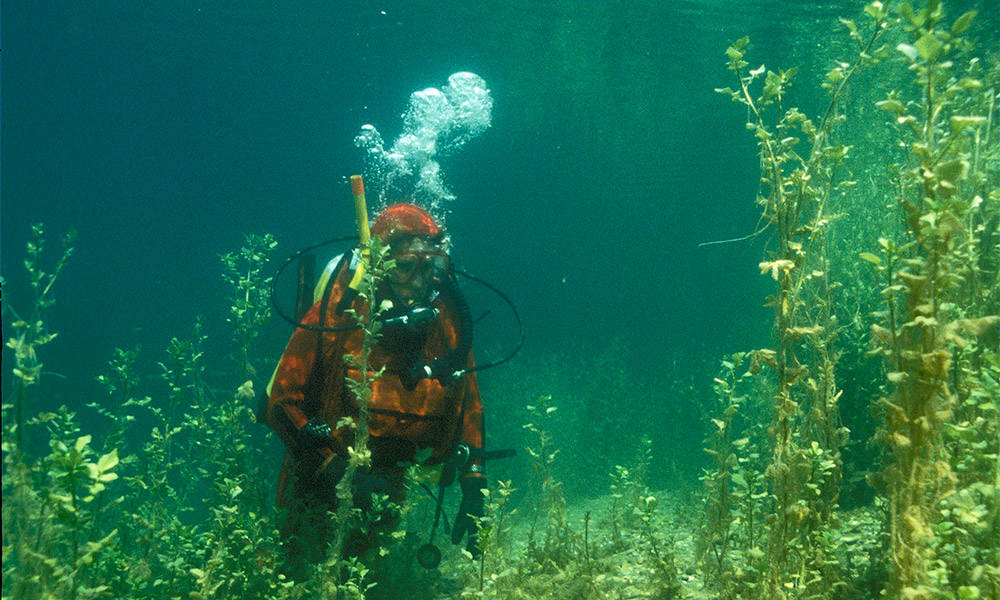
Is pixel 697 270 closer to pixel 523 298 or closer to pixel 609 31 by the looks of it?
pixel 523 298

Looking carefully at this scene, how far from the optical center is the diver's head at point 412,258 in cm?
468

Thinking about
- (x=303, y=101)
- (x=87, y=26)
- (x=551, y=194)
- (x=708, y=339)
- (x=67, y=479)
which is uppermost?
(x=87, y=26)

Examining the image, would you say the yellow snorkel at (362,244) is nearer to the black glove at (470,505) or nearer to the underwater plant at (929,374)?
the black glove at (470,505)

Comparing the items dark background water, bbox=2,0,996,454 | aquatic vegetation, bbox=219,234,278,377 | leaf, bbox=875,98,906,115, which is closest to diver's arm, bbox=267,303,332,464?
aquatic vegetation, bbox=219,234,278,377

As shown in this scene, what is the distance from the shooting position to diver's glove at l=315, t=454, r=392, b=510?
4027 mm

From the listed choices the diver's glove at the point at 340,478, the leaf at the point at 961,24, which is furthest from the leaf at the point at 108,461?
the leaf at the point at 961,24

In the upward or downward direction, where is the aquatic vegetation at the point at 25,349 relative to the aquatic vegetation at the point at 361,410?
upward

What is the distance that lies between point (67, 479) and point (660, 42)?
20043 millimetres

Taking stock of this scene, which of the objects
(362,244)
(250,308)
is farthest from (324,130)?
(362,244)

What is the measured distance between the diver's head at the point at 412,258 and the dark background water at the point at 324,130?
9938 millimetres

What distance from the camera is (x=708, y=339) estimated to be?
96.9ft

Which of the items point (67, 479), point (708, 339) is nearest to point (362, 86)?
point (708, 339)

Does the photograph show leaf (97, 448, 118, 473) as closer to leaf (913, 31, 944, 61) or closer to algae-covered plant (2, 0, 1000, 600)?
algae-covered plant (2, 0, 1000, 600)

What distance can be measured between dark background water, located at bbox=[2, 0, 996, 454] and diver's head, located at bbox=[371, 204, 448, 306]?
9.94 metres
